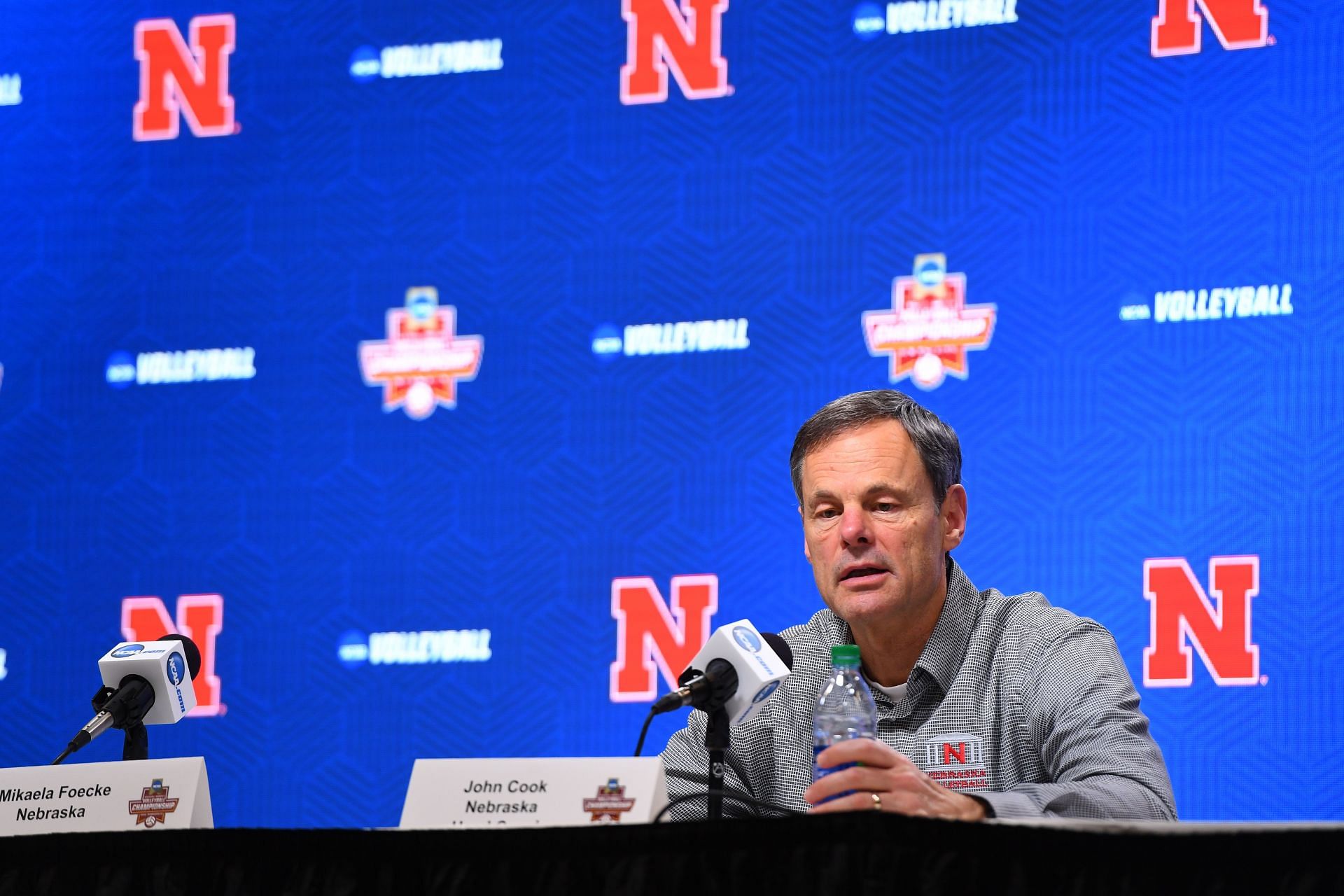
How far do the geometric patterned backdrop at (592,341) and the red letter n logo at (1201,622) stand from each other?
2cm

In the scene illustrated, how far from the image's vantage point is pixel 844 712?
7.29 ft

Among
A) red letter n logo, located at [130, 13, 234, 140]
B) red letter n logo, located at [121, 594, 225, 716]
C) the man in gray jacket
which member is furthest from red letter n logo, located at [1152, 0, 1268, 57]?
red letter n logo, located at [121, 594, 225, 716]

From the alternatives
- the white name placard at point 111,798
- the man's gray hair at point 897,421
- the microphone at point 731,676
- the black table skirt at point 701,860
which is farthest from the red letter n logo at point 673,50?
the black table skirt at point 701,860

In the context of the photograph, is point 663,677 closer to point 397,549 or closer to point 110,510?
point 397,549

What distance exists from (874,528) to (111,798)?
1225 mm

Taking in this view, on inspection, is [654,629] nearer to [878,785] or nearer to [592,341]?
[592,341]

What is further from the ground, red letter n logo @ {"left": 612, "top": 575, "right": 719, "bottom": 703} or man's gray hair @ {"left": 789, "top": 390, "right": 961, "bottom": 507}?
man's gray hair @ {"left": 789, "top": 390, "right": 961, "bottom": 507}

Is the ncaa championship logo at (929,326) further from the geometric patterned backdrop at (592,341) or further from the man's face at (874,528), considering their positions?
the man's face at (874,528)

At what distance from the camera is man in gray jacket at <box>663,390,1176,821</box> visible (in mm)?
2189

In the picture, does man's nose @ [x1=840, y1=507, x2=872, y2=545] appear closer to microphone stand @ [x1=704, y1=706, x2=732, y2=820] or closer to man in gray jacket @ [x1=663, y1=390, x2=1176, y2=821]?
man in gray jacket @ [x1=663, y1=390, x2=1176, y2=821]

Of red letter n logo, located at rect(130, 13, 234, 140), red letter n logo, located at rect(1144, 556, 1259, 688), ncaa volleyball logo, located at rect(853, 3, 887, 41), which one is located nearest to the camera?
red letter n logo, located at rect(1144, 556, 1259, 688)

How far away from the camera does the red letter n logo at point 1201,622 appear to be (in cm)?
319

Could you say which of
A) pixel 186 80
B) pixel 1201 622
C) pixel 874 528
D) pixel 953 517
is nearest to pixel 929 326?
pixel 1201 622

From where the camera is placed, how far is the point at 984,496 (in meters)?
3.40
